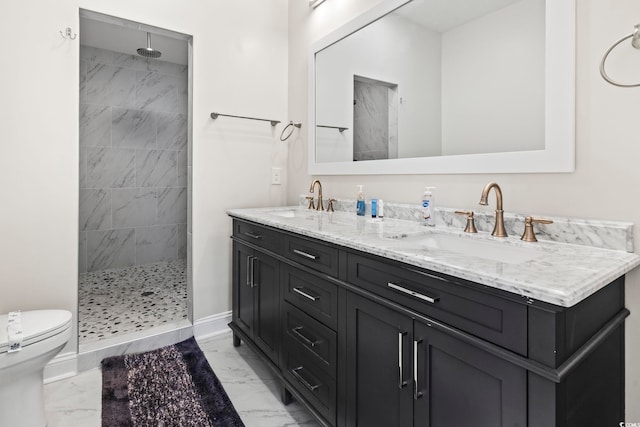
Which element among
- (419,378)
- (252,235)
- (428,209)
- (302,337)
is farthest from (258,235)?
(419,378)

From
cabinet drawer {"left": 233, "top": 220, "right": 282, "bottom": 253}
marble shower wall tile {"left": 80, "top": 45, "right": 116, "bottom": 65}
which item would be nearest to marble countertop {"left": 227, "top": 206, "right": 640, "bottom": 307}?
cabinet drawer {"left": 233, "top": 220, "right": 282, "bottom": 253}

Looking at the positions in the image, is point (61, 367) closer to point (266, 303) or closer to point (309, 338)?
point (266, 303)

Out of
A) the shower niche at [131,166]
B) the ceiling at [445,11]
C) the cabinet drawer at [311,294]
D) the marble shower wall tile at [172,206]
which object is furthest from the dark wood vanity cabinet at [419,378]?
the marble shower wall tile at [172,206]

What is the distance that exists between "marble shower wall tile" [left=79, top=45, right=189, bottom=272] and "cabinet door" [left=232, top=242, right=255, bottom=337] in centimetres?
218

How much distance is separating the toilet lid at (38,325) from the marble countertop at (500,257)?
105 centimetres

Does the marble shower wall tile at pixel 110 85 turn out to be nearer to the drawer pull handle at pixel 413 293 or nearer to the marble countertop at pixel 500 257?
the marble countertop at pixel 500 257

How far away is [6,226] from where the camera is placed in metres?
1.71

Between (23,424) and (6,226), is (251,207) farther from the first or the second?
(23,424)

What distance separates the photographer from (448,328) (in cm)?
87

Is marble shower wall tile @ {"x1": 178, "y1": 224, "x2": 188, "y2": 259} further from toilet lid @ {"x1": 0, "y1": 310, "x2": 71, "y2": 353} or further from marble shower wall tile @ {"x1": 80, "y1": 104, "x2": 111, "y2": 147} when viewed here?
toilet lid @ {"x1": 0, "y1": 310, "x2": 71, "y2": 353}

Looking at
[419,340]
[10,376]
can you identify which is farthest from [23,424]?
[419,340]

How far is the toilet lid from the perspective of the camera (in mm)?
1368

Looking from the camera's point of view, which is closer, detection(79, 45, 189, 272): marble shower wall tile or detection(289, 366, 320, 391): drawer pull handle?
detection(289, 366, 320, 391): drawer pull handle

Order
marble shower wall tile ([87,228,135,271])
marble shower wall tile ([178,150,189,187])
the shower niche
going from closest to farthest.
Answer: the shower niche
marble shower wall tile ([87,228,135,271])
marble shower wall tile ([178,150,189,187])
